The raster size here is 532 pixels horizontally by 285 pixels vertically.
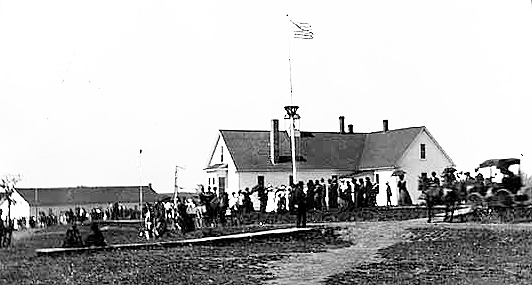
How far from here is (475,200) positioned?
3.04m

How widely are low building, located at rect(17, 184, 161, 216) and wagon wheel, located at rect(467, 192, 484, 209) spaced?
12379cm

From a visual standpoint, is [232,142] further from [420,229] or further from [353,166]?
[420,229]

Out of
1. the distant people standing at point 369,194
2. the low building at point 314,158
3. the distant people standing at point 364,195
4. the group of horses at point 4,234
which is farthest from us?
the low building at point 314,158

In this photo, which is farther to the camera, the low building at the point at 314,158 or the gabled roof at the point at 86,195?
the gabled roof at the point at 86,195

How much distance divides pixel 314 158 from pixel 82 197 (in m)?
73.7

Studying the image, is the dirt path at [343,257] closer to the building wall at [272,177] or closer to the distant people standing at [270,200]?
the distant people standing at [270,200]

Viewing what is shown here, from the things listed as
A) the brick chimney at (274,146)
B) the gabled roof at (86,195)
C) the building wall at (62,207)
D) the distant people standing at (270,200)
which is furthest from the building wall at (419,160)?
the gabled roof at (86,195)

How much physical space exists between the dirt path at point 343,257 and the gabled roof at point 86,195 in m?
103

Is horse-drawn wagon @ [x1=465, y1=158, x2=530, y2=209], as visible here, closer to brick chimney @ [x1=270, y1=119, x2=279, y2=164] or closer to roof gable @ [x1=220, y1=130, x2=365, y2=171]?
brick chimney @ [x1=270, y1=119, x2=279, y2=164]

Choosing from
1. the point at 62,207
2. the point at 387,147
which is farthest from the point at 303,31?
the point at 62,207

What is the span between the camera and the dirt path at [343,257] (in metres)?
18.3

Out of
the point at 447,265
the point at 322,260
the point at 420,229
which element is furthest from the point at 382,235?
the point at 447,265

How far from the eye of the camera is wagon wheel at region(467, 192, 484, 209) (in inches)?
118

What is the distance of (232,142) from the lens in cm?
6412
